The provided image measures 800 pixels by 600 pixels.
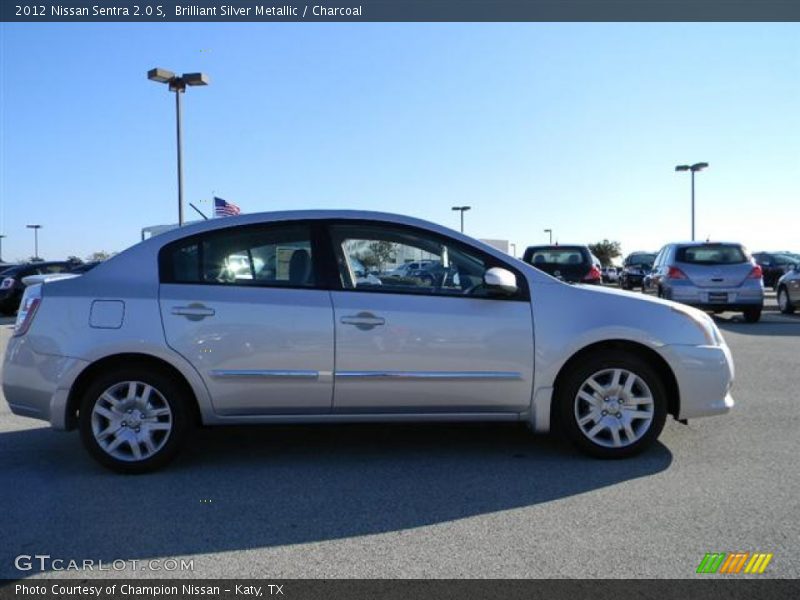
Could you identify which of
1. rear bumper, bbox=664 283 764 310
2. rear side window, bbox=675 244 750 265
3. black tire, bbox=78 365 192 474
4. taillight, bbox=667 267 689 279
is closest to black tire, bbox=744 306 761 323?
rear bumper, bbox=664 283 764 310

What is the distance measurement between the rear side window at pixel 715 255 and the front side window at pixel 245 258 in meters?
10.8

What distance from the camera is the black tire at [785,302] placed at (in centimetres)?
1659

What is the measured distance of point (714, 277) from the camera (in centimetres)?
1361

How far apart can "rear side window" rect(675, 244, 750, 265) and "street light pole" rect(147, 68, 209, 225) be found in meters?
12.2

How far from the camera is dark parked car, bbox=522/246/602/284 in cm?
1314

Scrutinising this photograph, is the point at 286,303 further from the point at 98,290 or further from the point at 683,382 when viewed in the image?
the point at 683,382

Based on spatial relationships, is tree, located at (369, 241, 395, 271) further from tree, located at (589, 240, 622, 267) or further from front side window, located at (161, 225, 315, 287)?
tree, located at (589, 240, 622, 267)

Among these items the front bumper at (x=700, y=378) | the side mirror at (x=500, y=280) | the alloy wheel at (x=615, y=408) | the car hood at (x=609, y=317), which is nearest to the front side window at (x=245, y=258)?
the side mirror at (x=500, y=280)

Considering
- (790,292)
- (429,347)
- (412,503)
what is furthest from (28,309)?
(790,292)

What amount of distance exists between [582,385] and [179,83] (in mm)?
16598

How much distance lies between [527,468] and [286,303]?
1.95 metres

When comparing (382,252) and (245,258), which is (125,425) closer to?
(245,258)

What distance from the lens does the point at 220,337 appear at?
184 inches

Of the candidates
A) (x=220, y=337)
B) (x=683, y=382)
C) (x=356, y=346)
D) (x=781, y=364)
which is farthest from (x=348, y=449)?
(x=781, y=364)
